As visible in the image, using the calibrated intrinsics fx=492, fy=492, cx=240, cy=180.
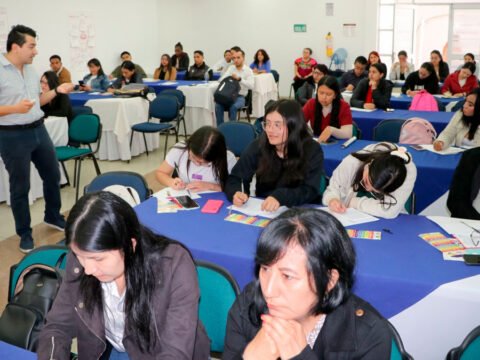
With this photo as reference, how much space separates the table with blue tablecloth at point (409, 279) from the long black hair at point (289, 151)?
0.66 metres

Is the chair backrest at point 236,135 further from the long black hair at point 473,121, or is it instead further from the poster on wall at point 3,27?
the poster on wall at point 3,27

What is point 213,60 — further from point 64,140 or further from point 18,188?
point 18,188

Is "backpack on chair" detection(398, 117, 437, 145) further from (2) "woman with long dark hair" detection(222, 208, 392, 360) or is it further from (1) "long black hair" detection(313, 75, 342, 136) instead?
(2) "woman with long dark hair" detection(222, 208, 392, 360)

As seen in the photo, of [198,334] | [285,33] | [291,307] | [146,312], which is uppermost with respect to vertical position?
[285,33]

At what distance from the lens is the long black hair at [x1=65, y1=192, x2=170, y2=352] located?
1.51 m

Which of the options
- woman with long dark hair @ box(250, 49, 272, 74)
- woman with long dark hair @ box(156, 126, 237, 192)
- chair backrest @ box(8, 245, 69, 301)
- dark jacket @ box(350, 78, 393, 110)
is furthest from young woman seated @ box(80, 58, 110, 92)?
chair backrest @ box(8, 245, 69, 301)

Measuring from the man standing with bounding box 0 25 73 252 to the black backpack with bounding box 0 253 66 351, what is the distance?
1.91m

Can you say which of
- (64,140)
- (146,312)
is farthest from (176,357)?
(64,140)

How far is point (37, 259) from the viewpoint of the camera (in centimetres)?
211

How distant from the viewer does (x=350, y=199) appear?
9.45ft

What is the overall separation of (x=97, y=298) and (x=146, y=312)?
0.21 m

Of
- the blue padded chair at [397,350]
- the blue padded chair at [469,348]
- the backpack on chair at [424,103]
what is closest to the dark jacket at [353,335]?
the blue padded chair at [397,350]

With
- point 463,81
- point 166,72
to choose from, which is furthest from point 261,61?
point 463,81

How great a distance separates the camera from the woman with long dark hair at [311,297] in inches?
49.9
